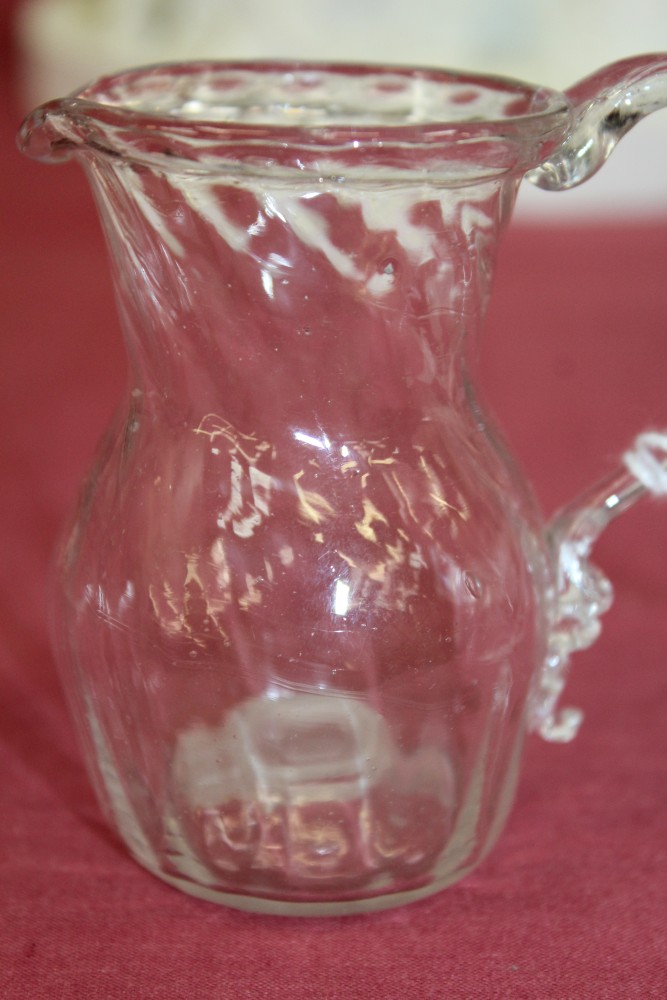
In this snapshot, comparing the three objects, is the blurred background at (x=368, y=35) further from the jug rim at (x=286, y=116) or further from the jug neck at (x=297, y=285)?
the jug neck at (x=297, y=285)

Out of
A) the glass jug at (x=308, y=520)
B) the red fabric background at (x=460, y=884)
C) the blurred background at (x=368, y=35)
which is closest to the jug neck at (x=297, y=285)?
the glass jug at (x=308, y=520)

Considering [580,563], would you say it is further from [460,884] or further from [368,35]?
[368,35]

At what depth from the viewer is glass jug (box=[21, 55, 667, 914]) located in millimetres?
291

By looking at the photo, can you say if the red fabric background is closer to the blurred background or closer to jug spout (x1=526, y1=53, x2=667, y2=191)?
jug spout (x1=526, y1=53, x2=667, y2=191)

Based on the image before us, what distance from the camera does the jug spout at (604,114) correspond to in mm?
316

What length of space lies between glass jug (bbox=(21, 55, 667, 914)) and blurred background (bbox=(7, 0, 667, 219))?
991mm

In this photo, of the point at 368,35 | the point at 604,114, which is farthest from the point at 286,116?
the point at 368,35

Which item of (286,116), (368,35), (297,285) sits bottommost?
(297,285)

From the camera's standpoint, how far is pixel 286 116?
423 millimetres

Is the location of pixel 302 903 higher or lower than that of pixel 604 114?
lower

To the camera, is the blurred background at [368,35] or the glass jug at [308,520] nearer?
the glass jug at [308,520]

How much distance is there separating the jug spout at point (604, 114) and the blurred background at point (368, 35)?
0.96 meters

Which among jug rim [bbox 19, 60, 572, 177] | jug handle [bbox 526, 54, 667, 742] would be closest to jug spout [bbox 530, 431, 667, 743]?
jug handle [bbox 526, 54, 667, 742]

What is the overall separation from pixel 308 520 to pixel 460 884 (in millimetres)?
118
